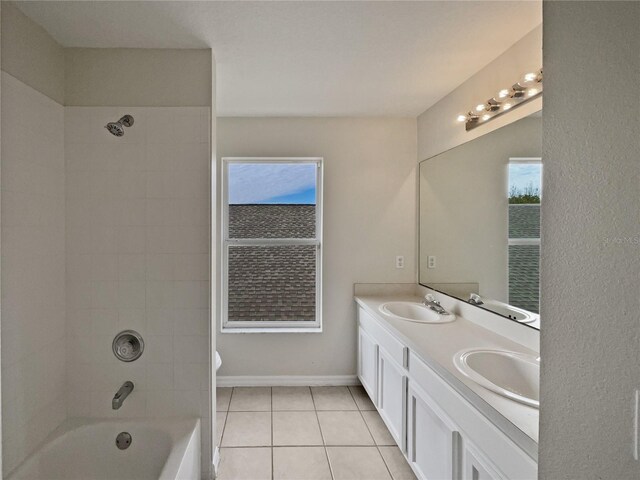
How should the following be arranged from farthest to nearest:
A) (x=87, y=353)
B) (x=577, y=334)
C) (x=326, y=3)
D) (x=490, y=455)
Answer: (x=87, y=353) → (x=326, y=3) → (x=490, y=455) → (x=577, y=334)

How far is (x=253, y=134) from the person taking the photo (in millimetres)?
3148

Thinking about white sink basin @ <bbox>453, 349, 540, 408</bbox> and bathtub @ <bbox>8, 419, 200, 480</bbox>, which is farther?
bathtub @ <bbox>8, 419, 200, 480</bbox>

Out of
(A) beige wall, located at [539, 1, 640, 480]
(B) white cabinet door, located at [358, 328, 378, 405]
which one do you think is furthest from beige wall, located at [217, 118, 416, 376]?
(A) beige wall, located at [539, 1, 640, 480]

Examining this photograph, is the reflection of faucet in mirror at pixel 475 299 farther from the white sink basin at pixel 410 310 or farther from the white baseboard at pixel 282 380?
the white baseboard at pixel 282 380

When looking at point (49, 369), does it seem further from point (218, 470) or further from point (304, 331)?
point (304, 331)

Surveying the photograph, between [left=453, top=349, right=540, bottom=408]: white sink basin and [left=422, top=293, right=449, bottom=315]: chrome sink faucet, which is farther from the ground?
[left=422, top=293, right=449, bottom=315]: chrome sink faucet

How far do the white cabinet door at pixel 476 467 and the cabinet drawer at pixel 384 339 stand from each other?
0.66m

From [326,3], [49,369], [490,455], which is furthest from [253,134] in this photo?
[490,455]

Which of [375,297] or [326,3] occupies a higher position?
[326,3]

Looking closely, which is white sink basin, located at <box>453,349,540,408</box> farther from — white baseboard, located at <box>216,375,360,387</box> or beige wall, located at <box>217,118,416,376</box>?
white baseboard, located at <box>216,375,360,387</box>

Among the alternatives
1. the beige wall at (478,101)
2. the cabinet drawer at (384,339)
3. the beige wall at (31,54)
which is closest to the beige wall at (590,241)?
the beige wall at (478,101)

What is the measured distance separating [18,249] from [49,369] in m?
0.67

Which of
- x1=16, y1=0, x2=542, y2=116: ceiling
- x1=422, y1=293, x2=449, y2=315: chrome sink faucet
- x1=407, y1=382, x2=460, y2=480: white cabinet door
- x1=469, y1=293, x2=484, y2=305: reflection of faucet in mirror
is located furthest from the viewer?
x1=422, y1=293, x2=449, y2=315: chrome sink faucet

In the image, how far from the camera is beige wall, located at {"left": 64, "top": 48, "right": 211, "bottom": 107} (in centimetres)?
196
